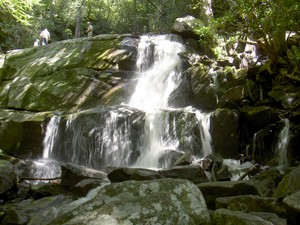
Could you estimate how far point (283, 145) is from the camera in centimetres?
845

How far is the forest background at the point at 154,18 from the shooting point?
7.69 m

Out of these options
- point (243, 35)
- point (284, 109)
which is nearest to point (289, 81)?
point (284, 109)

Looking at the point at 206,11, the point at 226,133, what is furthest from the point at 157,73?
the point at 226,133

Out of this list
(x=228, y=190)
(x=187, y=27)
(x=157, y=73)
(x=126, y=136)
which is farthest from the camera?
(x=187, y=27)

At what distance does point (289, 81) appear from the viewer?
9797 millimetres

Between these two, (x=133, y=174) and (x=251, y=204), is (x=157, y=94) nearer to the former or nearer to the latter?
(x=133, y=174)

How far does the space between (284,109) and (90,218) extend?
7.52 metres

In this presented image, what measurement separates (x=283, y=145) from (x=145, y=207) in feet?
21.2

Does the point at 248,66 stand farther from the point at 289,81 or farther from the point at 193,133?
the point at 193,133

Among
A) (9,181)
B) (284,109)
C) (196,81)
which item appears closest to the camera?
(9,181)

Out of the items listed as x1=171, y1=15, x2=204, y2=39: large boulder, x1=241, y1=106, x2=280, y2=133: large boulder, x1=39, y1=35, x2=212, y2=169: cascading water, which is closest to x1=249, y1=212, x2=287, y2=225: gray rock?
x1=39, y1=35, x2=212, y2=169: cascading water

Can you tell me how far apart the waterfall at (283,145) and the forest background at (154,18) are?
252 centimetres

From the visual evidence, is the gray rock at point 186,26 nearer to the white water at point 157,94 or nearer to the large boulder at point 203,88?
the white water at point 157,94

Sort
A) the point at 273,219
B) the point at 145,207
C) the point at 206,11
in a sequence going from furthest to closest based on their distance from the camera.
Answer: the point at 206,11, the point at 273,219, the point at 145,207
